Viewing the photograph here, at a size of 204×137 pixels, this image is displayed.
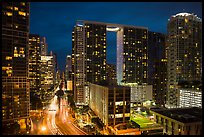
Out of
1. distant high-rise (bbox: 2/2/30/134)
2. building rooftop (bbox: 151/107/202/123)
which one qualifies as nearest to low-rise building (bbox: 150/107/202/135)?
building rooftop (bbox: 151/107/202/123)

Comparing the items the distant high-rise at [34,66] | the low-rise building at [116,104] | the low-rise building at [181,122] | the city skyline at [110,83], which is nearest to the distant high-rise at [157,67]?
the city skyline at [110,83]

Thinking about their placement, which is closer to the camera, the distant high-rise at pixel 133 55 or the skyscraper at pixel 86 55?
the skyscraper at pixel 86 55

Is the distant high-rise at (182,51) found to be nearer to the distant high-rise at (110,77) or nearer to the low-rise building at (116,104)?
the distant high-rise at (110,77)

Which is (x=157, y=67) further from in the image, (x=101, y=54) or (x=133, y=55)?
(x=101, y=54)

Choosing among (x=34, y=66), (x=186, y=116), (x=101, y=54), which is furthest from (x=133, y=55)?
(x=186, y=116)

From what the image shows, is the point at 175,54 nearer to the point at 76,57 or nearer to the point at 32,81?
the point at 76,57

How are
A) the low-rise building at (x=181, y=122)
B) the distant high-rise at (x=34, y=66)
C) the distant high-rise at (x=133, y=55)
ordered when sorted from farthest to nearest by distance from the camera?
the distant high-rise at (x=34, y=66), the distant high-rise at (x=133, y=55), the low-rise building at (x=181, y=122)

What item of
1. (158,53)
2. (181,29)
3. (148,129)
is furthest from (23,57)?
(158,53)

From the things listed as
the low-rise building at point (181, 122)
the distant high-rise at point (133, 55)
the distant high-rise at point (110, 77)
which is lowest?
the low-rise building at point (181, 122)
